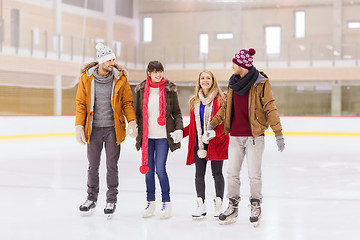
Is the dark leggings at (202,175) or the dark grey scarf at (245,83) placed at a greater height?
the dark grey scarf at (245,83)

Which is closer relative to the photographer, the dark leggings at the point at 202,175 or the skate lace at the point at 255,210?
the skate lace at the point at 255,210

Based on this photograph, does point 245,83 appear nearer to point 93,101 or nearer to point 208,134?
point 208,134

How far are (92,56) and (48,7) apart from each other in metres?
2.05

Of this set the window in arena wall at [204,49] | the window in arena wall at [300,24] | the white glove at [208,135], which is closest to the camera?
the white glove at [208,135]

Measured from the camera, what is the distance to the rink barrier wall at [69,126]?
11562mm

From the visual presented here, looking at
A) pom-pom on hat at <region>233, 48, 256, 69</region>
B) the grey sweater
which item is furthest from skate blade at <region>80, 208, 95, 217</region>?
pom-pom on hat at <region>233, 48, 256, 69</region>

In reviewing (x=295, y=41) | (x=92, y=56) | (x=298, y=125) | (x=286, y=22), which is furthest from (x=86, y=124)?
(x=286, y=22)

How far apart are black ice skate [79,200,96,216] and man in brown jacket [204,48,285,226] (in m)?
0.97

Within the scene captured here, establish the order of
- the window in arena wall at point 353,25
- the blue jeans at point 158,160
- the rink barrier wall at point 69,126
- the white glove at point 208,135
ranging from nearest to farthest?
the white glove at point 208,135
the blue jeans at point 158,160
the rink barrier wall at point 69,126
the window in arena wall at point 353,25

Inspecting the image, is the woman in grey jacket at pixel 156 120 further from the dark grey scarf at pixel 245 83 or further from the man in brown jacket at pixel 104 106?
the dark grey scarf at pixel 245 83

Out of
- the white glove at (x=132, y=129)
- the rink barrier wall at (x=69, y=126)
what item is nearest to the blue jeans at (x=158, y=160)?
the white glove at (x=132, y=129)

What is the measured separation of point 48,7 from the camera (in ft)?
53.2

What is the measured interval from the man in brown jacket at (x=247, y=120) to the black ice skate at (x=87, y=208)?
3.17ft

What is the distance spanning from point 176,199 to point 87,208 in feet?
3.17
